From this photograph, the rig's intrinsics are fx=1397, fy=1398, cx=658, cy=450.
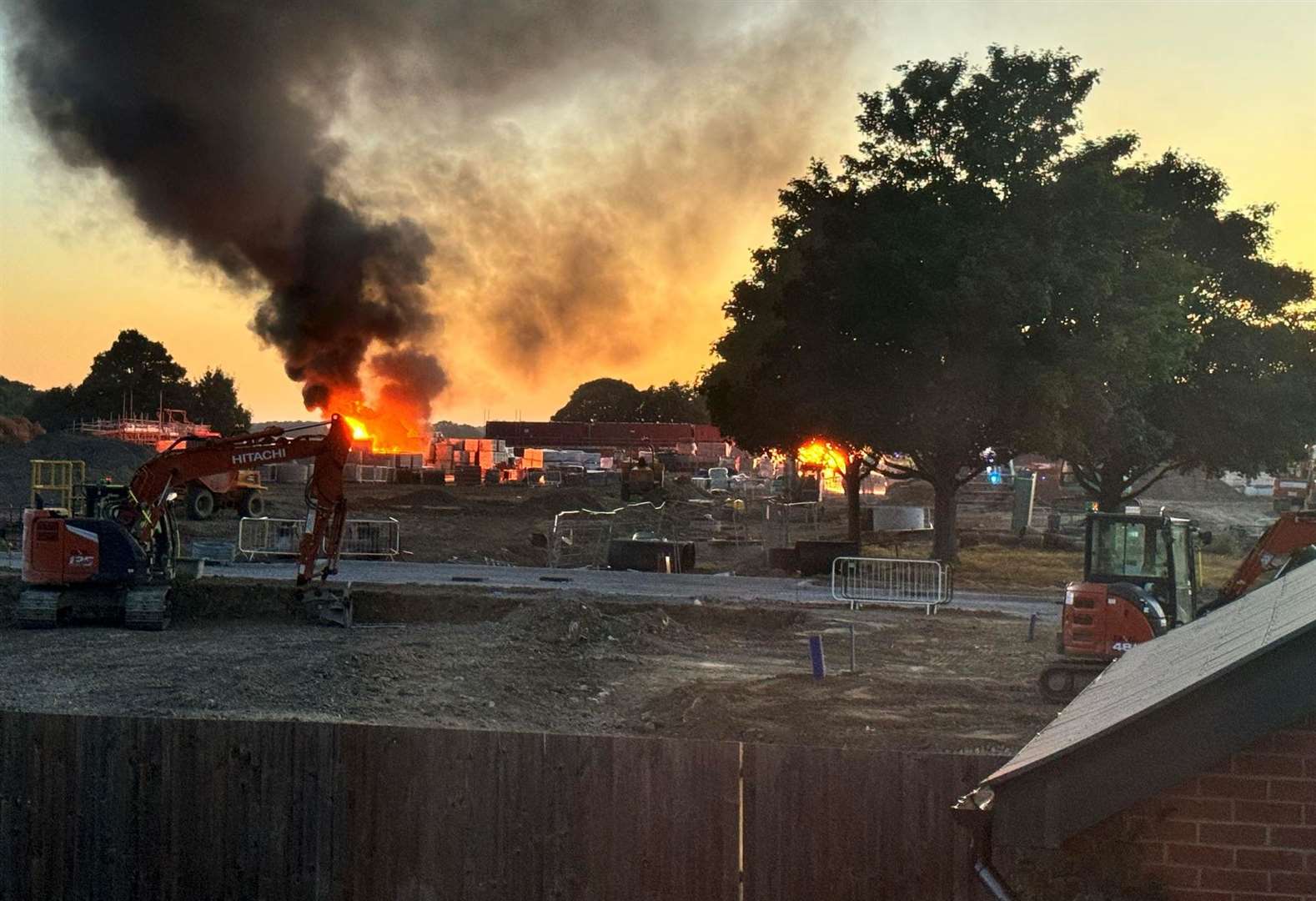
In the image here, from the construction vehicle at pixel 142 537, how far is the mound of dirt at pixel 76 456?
116 ft

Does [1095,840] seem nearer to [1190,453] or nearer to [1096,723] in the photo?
[1096,723]

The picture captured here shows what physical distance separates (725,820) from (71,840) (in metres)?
3.99

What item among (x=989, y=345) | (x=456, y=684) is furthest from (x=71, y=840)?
(x=989, y=345)

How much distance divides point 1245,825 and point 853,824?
3018 millimetres

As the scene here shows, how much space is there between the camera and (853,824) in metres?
7.36

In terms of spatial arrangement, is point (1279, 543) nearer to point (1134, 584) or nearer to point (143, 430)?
point (1134, 584)

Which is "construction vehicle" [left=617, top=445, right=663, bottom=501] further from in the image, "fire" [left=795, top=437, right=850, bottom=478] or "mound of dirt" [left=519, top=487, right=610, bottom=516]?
"fire" [left=795, top=437, right=850, bottom=478]

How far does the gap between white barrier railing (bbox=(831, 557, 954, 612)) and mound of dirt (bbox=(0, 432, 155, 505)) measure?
1530 inches

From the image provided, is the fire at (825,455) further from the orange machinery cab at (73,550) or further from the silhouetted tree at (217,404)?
the silhouetted tree at (217,404)

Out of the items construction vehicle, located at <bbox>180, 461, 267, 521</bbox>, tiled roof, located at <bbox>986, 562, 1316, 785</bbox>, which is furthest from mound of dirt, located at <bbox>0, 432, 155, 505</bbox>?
tiled roof, located at <bbox>986, 562, 1316, 785</bbox>

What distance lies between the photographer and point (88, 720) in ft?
27.0

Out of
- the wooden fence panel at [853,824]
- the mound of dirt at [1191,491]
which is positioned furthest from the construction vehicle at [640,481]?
the wooden fence panel at [853,824]

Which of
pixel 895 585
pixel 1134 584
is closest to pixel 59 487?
pixel 895 585

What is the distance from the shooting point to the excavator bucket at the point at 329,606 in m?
25.7
